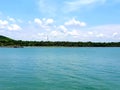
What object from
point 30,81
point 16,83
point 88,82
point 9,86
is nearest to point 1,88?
point 9,86

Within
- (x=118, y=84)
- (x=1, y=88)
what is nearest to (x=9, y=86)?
(x=1, y=88)

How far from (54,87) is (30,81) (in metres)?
5.13

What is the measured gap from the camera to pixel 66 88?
1112 inches

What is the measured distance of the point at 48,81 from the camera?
1280 inches

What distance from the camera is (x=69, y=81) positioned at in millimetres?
32625

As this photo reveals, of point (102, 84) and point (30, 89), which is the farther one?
point (102, 84)

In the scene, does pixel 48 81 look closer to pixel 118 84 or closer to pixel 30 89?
pixel 30 89

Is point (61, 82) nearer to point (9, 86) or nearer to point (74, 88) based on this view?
point (74, 88)

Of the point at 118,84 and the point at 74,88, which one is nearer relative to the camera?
the point at 74,88

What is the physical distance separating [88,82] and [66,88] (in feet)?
15.4

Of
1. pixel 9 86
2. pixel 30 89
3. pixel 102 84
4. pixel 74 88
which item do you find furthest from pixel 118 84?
pixel 9 86

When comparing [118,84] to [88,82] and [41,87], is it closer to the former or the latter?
[88,82]

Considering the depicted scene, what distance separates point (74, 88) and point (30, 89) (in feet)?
16.4

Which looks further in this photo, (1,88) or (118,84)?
(118,84)
